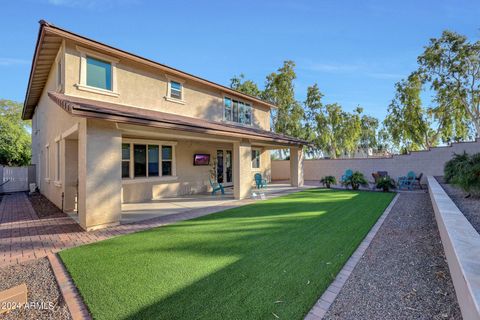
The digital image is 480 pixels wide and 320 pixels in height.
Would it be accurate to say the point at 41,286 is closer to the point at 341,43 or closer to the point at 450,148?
the point at 341,43

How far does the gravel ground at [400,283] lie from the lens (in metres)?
2.93

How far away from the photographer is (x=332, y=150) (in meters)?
33.1

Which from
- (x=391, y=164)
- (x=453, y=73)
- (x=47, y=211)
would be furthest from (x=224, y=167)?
(x=453, y=73)

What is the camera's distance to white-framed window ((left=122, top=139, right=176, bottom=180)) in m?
11.4

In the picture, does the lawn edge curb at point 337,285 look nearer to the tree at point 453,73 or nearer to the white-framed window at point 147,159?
the white-framed window at point 147,159

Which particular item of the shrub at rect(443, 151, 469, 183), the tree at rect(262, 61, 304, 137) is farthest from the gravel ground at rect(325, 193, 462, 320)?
the tree at rect(262, 61, 304, 137)

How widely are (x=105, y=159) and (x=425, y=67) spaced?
2615 cm

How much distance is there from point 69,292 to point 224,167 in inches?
520

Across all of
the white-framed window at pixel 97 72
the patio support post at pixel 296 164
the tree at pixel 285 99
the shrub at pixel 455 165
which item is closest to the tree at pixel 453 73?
the tree at pixel 285 99

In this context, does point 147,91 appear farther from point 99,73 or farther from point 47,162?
point 47,162

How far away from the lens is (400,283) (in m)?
3.61

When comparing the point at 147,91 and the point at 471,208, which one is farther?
the point at 147,91

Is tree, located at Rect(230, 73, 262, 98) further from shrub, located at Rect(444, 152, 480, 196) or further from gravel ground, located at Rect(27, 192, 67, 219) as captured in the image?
gravel ground, located at Rect(27, 192, 67, 219)

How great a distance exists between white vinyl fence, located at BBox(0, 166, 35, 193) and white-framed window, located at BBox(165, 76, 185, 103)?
13.1 metres
